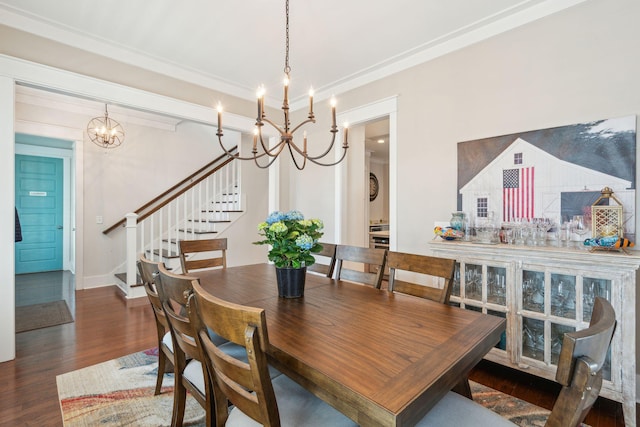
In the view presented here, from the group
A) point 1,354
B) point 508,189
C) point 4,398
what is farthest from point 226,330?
point 1,354

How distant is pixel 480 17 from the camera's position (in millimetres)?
2365

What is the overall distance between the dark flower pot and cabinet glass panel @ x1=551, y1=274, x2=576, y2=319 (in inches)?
62.5

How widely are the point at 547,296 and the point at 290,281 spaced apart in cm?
162

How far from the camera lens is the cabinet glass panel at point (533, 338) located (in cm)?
194

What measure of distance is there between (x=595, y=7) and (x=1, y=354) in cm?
503

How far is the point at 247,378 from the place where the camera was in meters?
0.92

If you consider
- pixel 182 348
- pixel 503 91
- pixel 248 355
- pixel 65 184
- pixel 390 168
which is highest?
pixel 503 91

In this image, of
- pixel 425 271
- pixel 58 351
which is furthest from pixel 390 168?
pixel 58 351

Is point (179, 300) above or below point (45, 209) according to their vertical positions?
below

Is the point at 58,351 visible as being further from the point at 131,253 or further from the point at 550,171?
the point at 550,171

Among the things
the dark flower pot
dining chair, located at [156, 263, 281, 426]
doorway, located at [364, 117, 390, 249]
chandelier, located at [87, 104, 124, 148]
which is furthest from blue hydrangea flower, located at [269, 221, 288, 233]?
doorway, located at [364, 117, 390, 249]

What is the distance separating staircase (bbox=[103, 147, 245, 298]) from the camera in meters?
4.24

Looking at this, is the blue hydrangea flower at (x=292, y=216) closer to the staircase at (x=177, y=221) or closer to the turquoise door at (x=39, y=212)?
the staircase at (x=177, y=221)

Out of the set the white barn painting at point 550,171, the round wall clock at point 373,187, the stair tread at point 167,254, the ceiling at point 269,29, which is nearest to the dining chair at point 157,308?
the ceiling at point 269,29
